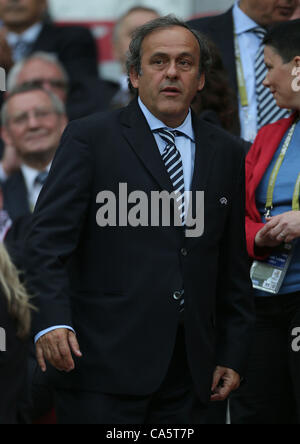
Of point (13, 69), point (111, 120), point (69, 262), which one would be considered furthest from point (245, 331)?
point (13, 69)

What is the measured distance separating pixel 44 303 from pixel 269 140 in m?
1.30

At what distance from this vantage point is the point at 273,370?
163 inches

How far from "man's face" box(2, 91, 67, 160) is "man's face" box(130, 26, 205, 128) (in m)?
2.90

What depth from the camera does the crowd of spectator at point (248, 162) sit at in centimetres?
412

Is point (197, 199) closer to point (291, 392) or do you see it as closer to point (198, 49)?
point (198, 49)

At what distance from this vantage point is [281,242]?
4.07 meters

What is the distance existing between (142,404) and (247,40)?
216 cm

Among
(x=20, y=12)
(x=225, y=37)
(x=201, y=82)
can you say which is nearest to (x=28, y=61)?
(x=20, y=12)

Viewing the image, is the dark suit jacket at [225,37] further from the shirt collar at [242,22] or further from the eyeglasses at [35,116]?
the eyeglasses at [35,116]

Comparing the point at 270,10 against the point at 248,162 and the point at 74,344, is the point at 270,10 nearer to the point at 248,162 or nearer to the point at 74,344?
the point at 248,162

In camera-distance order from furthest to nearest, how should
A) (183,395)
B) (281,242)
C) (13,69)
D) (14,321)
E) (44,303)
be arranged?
(13,69)
(14,321)
(281,242)
(183,395)
(44,303)

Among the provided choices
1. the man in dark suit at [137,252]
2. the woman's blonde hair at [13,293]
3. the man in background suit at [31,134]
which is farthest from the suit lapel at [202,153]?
the man in background suit at [31,134]

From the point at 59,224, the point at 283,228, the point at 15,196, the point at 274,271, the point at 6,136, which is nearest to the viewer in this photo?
the point at 59,224
